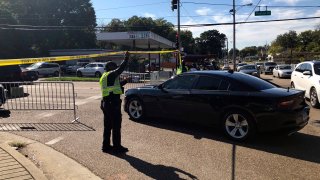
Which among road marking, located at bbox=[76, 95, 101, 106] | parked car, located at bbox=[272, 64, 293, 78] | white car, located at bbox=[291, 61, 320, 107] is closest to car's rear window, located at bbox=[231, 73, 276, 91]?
white car, located at bbox=[291, 61, 320, 107]

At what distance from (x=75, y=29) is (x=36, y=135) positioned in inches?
2695

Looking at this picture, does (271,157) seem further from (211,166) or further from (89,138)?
(89,138)

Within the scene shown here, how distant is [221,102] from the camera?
7.97 m

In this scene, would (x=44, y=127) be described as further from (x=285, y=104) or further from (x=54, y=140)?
(x=285, y=104)

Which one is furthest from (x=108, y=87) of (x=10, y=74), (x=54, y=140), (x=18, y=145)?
(x=10, y=74)

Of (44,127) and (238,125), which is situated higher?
(238,125)

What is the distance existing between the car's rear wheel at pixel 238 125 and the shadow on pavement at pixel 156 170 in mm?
2188

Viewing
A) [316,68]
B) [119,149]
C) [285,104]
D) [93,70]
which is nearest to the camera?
[119,149]

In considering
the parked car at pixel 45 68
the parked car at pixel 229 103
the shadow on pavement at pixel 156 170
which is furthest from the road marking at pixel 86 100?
the parked car at pixel 45 68

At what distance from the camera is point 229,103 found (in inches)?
308

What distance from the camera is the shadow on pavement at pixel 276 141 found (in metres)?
6.91

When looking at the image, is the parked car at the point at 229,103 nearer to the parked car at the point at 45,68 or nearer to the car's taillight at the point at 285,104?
the car's taillight at the point at 285,104

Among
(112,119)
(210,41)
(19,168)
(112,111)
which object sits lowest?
(19,168)

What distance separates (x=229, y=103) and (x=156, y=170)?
2567 millimetres
